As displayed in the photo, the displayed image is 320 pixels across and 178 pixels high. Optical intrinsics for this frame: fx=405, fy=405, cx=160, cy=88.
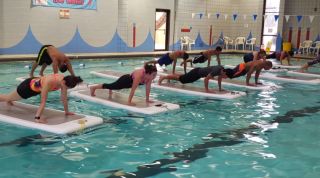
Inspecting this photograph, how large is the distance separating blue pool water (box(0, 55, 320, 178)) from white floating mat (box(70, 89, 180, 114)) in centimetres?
14

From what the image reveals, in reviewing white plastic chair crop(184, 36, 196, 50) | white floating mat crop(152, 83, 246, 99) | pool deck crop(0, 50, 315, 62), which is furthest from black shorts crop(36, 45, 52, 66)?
white plastic chair crop(184, 36, 196, 50)

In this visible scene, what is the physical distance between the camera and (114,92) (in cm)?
862

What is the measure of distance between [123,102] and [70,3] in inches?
406

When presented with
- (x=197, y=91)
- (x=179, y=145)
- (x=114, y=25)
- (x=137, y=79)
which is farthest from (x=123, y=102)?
(x=114, y=25)

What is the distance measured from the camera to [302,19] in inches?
866

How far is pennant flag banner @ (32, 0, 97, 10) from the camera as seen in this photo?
51.9ft

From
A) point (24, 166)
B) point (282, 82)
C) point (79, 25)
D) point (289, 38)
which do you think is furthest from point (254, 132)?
A: point (289, 38)

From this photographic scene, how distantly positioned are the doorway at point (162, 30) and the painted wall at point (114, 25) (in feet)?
0.94

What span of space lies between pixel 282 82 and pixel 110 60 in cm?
756

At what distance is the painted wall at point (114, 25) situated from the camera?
15391 mm

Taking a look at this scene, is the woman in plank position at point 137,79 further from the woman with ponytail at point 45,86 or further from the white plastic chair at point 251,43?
the white plastic chair at point 251,43

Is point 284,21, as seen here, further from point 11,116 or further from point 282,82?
point 11,116

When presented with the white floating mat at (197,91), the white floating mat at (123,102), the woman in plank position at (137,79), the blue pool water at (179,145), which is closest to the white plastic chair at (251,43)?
the white floating mat at (197,91)

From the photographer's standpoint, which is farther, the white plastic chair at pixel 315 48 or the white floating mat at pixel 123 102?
the white plastic chair at pixel 315 48
